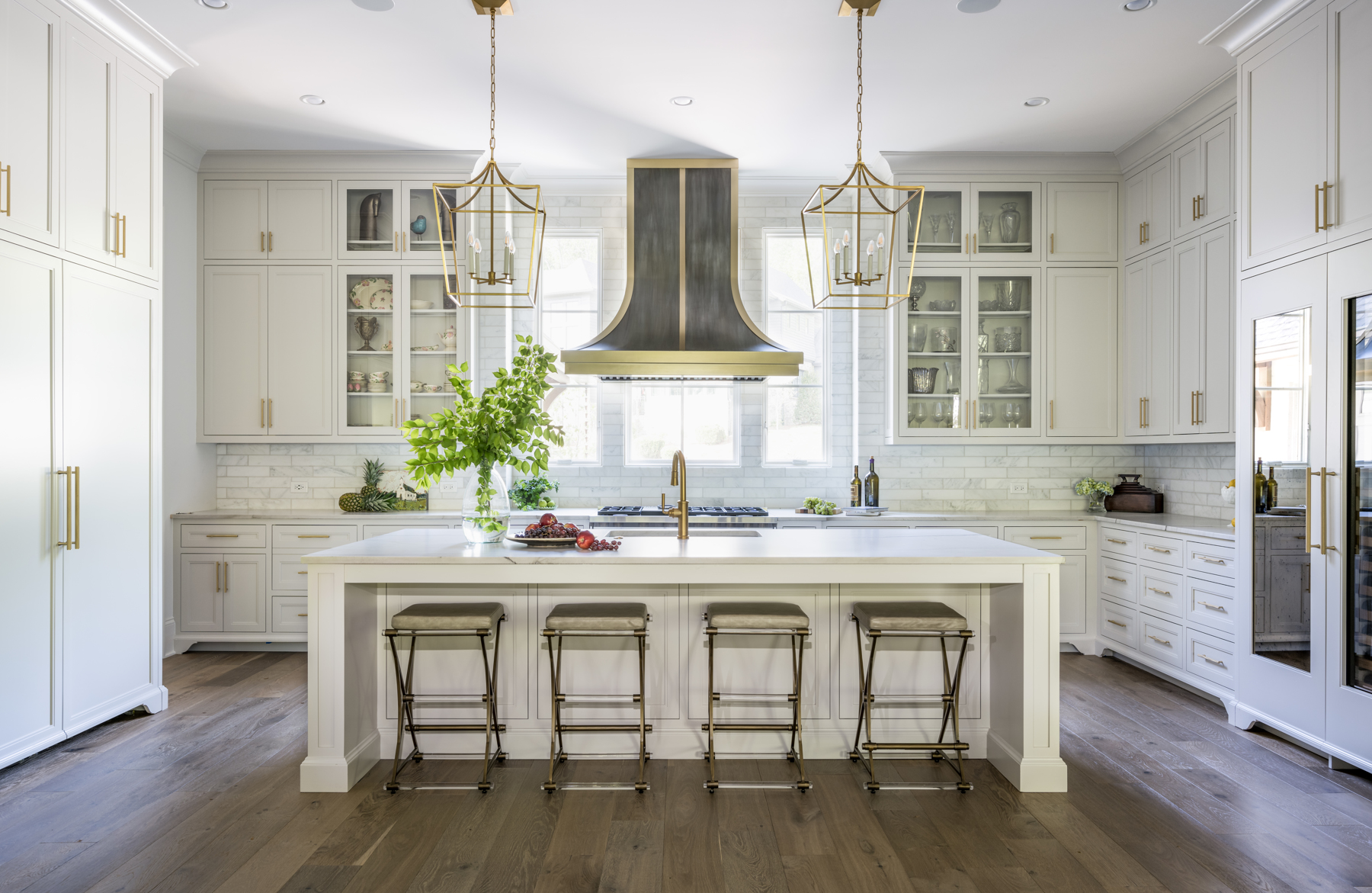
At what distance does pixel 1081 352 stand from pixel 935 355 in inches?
37.9

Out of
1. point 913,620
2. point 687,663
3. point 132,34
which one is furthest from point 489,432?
point 132,34

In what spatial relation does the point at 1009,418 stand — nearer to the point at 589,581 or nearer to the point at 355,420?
the point at 589,581

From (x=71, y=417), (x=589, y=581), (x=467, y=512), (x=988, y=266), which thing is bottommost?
(x=589, y=581)

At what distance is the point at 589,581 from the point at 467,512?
2.11 ft

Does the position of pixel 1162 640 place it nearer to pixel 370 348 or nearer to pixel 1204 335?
pixel 1204 335

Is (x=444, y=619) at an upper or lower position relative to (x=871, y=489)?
lower

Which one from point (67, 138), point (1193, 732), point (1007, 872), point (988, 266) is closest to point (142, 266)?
point (67, 138)

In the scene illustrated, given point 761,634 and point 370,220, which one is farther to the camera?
point 370,220

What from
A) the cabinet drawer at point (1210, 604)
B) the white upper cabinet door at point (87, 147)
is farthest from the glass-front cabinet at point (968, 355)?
the white upper cabinet door at point (87, 147)

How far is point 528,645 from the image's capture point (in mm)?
3309

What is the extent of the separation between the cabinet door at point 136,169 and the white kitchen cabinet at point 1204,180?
5549 mm

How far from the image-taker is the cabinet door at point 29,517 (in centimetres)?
310

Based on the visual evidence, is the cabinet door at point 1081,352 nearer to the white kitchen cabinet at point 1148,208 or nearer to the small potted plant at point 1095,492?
the white kitchen cabinet at point 1148,208

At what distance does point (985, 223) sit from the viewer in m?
5.31
